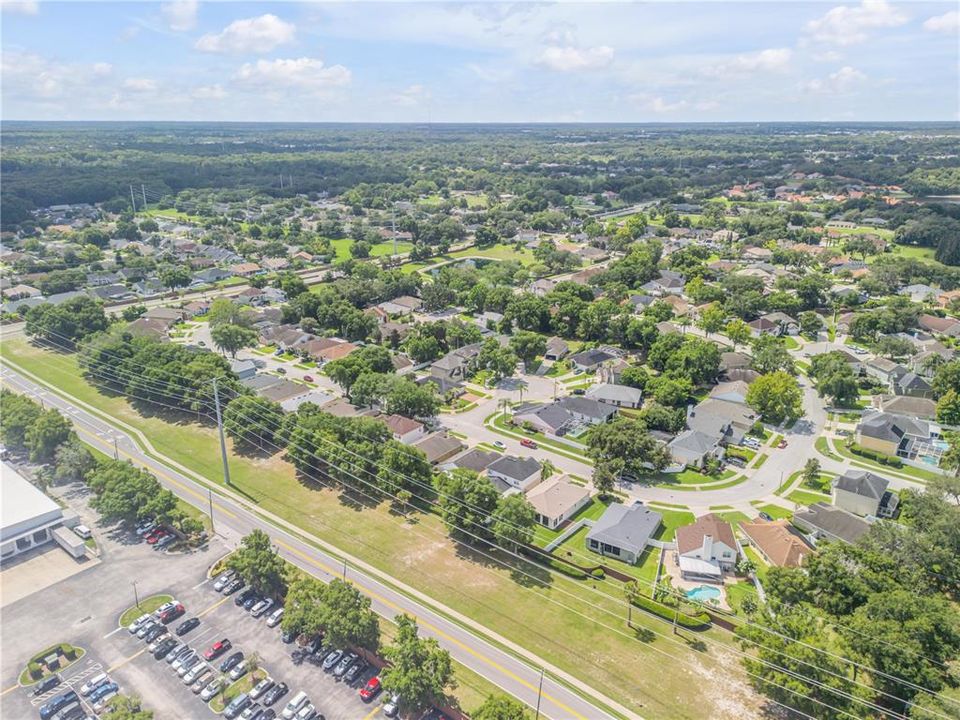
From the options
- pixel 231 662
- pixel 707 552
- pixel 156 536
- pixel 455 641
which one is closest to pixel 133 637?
pixel 231 662

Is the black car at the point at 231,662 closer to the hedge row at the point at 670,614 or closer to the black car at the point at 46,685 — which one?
the black car at the point at 46,685

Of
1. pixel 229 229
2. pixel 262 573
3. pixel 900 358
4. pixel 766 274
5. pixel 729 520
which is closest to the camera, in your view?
pixel 262 573

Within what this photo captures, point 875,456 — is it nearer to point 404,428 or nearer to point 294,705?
point 404,428

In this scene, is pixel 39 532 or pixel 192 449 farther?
pixel 192 449

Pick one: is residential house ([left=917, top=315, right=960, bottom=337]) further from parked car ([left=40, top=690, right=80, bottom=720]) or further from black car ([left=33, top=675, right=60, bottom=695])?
black car ([left=33, top=675, right=60, bottom=695])

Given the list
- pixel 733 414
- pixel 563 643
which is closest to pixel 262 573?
pixel 563 643

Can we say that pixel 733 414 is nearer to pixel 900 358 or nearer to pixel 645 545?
pixel 645 545

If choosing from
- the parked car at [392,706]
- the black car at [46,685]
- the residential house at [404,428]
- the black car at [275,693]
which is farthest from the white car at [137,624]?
the residential house at [404,428]
